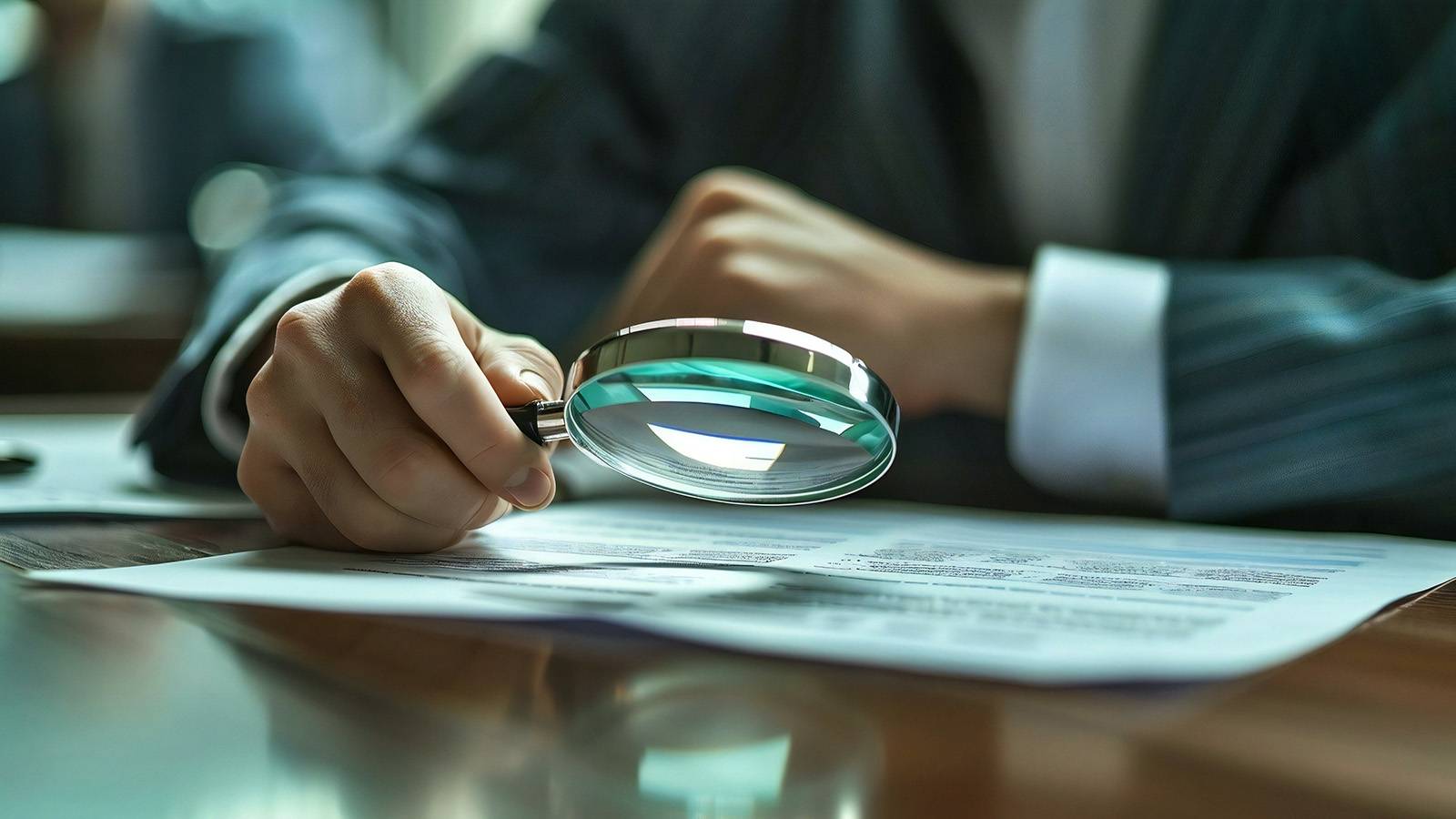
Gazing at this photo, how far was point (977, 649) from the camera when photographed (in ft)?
0.74

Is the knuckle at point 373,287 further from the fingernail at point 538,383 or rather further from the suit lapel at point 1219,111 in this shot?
the suit lapel at point 1219,111

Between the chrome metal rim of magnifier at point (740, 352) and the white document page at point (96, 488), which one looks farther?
the white document page at point (96, 488)

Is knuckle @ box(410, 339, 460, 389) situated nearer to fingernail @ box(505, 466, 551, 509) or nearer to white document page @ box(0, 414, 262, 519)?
fingernail @ box(505, 466, 551, 509)

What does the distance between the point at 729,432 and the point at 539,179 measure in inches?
23.0

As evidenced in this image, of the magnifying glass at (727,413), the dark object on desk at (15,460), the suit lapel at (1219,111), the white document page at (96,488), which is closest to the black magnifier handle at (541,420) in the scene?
the magnifying glass at (727,413)

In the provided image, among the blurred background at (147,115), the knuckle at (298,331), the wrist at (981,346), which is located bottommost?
the knuckle at (298,331)

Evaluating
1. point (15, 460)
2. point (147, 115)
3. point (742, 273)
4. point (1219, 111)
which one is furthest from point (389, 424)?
point (147, 115)

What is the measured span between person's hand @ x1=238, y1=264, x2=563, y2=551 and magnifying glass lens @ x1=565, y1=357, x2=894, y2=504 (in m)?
0.03

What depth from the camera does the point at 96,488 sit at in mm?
550

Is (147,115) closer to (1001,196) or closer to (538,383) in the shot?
(1001,196)

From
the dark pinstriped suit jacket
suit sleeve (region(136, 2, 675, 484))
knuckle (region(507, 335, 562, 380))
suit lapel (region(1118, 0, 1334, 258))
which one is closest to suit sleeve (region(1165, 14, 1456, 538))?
the dark pinstriped suit jacket

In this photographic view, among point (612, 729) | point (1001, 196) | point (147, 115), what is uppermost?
point (147, 115)

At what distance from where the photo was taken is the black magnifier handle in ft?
1.11

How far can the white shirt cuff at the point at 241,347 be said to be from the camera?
1.69 feet
